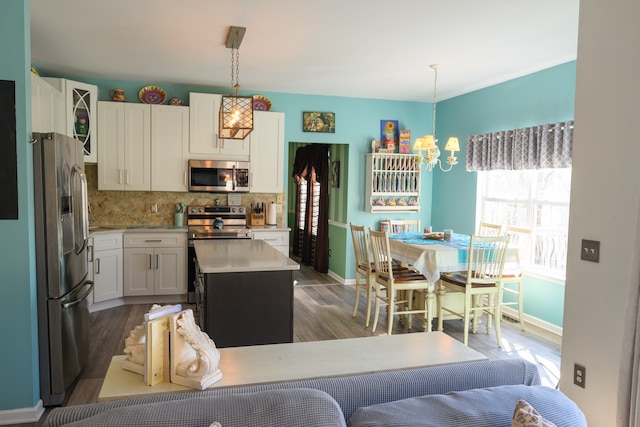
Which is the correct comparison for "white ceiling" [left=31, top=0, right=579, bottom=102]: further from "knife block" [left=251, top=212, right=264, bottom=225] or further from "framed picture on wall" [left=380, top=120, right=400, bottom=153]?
"knife block" [left=251, top=212, right=264, bottom=225]

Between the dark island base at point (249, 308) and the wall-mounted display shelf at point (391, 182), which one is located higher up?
the wall-mounted display shelf at point (391, 182)

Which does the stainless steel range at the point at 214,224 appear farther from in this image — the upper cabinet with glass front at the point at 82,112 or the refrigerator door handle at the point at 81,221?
the refrigerator door handle at the point at 81,221

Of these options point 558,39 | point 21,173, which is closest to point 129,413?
point 21,173

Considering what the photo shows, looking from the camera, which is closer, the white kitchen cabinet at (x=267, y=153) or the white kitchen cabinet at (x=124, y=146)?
the white kitchen cabinet at (x=124, y=146)

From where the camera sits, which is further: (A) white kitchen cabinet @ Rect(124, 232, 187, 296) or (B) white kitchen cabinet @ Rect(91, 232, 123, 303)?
(A) white kitchen cabinet @ Rect(124, 232, 187, 296)

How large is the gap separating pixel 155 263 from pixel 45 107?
6.70 feet

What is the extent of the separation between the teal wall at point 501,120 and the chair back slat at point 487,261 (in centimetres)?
75

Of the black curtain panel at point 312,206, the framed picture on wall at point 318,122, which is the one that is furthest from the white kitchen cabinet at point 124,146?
the black curtain panel at point 312,206

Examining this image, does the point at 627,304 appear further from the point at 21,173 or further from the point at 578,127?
the point at 21,173

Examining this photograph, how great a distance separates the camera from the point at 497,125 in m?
5.26

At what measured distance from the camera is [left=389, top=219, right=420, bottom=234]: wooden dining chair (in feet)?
20.4

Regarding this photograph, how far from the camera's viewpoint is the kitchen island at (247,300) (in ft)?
10.1

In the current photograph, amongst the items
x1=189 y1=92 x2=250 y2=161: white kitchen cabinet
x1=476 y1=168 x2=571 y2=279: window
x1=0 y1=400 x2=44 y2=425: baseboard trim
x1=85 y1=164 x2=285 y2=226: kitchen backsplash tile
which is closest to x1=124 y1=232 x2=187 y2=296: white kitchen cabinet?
x1=85 y1=164 x2=285 y2=226: kitchen backsplash tile

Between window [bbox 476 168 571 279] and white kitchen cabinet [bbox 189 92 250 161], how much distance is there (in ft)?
10.4
